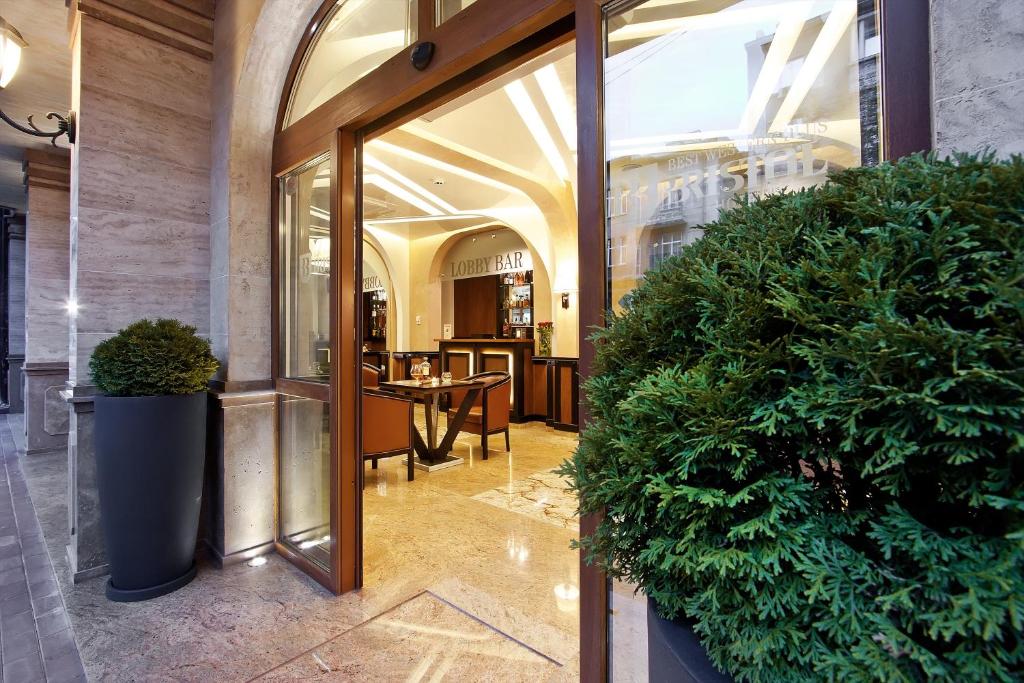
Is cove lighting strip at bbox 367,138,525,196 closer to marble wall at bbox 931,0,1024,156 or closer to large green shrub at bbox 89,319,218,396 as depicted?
large green shrub at bbox 89,319,218,396

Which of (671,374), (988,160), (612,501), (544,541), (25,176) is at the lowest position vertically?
(544,541)

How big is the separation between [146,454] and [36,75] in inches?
164

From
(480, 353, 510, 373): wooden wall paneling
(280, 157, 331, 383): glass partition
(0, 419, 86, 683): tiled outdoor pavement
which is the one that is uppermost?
(280, 157, 331, 383): glass partition

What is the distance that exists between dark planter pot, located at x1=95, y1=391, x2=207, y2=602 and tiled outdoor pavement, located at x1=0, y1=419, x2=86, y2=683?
0.27 m

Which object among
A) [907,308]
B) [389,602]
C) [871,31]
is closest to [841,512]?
[907,308]

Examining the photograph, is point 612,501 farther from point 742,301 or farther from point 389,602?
point 389,602

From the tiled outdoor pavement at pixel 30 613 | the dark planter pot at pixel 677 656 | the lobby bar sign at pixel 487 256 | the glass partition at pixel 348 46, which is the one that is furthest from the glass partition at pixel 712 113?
the lobby bar sign at pixel 487 256

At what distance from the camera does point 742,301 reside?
0.67 metres

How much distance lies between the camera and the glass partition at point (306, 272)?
2852mm

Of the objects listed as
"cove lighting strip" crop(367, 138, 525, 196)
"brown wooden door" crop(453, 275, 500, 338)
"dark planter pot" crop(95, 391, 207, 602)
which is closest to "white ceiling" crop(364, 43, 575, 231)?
"cove lighting strip" crop(367, 138, 525, 196)

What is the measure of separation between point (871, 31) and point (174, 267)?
366 cm

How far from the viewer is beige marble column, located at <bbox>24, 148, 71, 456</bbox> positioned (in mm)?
5816

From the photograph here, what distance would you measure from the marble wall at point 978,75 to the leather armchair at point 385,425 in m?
4.04

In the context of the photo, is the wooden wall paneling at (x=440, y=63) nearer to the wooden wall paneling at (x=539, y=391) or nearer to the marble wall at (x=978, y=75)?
the marble wall at (x=978, y=75)
